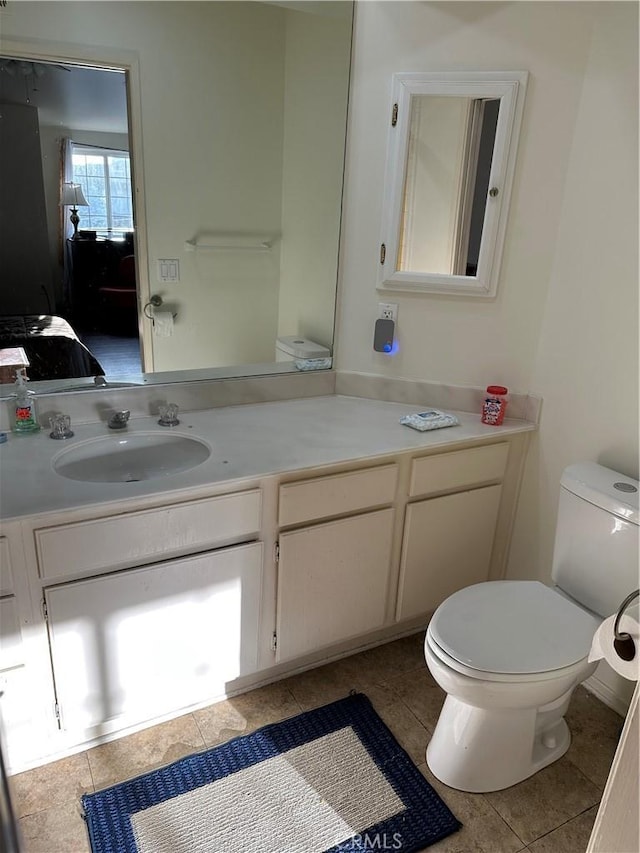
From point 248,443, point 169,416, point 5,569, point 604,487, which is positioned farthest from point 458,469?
point 5,569

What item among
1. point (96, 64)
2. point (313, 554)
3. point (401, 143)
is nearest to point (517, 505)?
point (313, 554)

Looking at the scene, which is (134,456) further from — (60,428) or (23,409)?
(23,409)

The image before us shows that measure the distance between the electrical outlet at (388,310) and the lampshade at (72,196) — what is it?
103 cm

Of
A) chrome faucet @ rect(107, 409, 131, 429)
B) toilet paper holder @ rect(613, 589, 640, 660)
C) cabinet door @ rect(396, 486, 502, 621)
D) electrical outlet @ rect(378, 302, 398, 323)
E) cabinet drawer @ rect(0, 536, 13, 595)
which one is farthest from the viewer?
electrical outlet @ rect(378, 302, 398, 323)

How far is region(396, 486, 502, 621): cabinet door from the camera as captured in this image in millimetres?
1985

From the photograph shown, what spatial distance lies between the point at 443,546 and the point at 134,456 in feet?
3.49

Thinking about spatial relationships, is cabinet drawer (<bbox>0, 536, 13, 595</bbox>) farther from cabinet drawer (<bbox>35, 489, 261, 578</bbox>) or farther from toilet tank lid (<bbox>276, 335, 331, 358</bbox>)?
toilet tank lid (<bbox>276, 335, 331, 358</bbox>)

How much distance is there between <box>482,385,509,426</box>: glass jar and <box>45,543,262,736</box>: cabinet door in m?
0.93

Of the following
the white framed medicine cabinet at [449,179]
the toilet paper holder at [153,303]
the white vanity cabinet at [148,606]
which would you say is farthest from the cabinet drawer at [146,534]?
the white framed medicine cabinet at [449,179]

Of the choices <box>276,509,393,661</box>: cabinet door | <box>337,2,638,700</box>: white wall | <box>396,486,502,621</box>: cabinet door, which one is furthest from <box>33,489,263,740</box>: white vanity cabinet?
<box>337,2,638,700</box>: white wall

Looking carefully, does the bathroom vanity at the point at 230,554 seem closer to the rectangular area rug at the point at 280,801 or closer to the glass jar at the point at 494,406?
the glass jar at the point at 494,406

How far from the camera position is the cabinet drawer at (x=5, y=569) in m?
1.36

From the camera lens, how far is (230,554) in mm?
1675

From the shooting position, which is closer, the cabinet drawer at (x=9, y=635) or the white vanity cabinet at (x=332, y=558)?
the cabinet drawer at (x=9, y=635)
